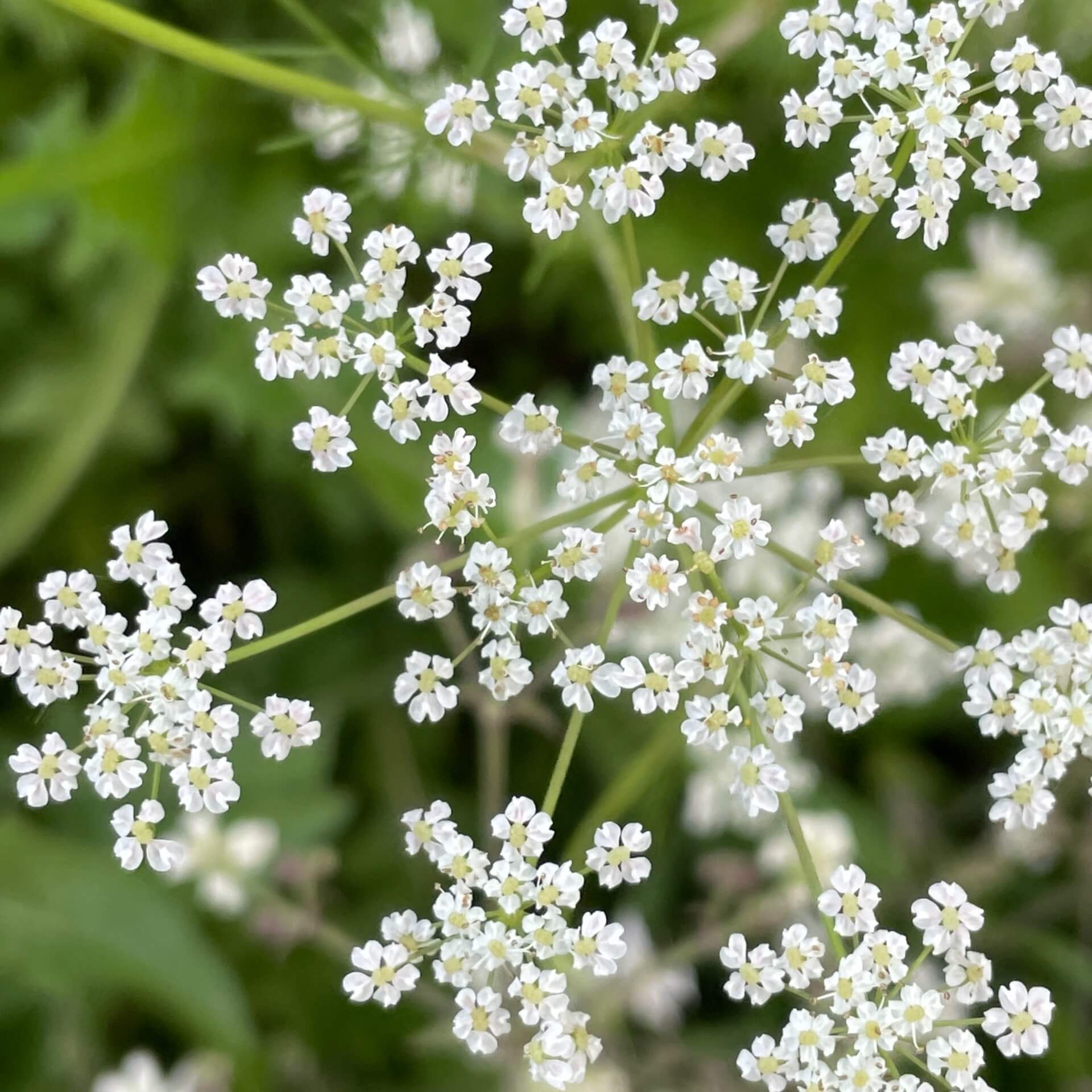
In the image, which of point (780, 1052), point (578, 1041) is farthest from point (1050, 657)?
point (578, 1041)

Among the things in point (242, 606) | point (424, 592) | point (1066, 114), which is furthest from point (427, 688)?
point (1066, 114)

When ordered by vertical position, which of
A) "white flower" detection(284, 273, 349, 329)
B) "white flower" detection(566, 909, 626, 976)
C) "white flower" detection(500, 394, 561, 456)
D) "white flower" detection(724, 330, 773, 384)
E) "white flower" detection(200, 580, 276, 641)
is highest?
"white flower" detection(284, 273, 349, 329)

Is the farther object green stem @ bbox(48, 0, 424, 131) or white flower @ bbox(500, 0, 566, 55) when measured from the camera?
green stem @ bbox(48, 0, 424, 131)

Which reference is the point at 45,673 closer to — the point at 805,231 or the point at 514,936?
the point at 514,936

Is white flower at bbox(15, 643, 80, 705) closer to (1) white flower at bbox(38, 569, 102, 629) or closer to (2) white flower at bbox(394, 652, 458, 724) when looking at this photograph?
(1) white flower at bbox(38, 569, 102, 629)

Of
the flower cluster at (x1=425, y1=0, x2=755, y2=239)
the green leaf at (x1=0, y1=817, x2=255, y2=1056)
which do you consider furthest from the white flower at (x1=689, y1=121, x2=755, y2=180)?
the green leaf at (x1=0, y1=817, x2=255, y2=1056)

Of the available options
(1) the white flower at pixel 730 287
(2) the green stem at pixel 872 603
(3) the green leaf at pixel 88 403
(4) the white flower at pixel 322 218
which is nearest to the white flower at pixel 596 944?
(2) the green stem at pixel 872 603
